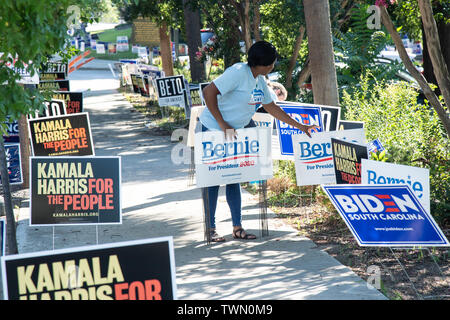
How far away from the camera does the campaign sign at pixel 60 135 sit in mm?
7777

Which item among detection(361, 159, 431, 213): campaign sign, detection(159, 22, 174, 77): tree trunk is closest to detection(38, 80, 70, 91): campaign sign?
detection(361, 159, 431, 213): campaign sign

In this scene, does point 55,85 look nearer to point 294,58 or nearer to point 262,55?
point 294,58

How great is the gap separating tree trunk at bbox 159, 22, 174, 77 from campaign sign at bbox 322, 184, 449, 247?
1919 cm

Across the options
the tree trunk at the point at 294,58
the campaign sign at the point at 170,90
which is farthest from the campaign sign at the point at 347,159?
the campaign sign at the point at 170,90

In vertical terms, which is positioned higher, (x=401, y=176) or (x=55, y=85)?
(x=55, y=85)

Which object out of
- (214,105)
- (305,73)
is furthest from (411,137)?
(305,73)

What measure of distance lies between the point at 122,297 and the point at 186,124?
44.5ft

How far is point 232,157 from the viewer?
660 cm

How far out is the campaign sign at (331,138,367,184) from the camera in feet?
20.1

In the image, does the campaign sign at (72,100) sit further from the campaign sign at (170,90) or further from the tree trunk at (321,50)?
the campaign sign at (170,90)

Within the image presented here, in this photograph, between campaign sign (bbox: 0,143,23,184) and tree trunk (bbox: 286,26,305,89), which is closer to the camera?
campaign sign (bbox: 0,143,23,184)

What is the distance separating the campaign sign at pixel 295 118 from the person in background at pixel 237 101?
1.10m

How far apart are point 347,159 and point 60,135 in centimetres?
340

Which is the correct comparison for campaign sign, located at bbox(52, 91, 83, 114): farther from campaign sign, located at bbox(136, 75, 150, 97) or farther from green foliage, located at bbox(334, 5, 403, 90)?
campaign sign, located at bbox(136, 75, 150, 97)
